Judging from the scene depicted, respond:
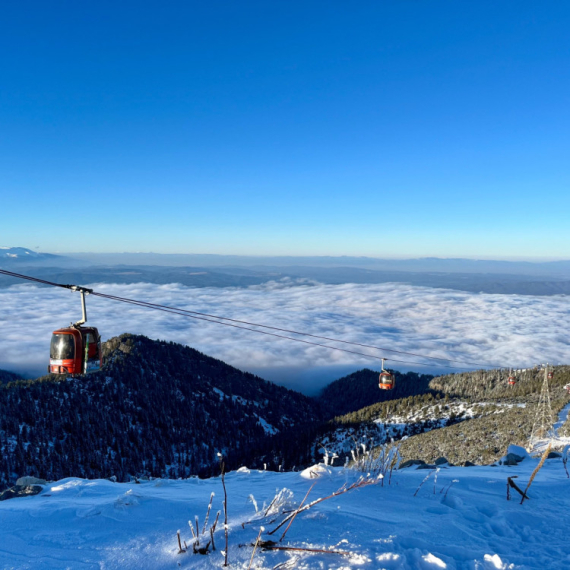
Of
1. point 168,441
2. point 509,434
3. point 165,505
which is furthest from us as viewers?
point 168,441

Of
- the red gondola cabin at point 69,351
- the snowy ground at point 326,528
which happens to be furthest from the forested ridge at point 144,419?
the snowy ground at point 326,528

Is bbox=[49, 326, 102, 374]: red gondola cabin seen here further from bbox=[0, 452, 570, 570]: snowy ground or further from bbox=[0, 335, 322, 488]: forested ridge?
bbox=[0, 335, 322, 488]: forested ridge

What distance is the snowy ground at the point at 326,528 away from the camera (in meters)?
3.13

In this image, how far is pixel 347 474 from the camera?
596cm

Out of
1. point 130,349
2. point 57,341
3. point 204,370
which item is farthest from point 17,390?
point 57,341

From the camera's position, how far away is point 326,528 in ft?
11.8

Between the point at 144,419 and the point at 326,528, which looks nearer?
the point at 326,528

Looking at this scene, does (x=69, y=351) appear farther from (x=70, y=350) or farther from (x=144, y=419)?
(x=144, y=419)

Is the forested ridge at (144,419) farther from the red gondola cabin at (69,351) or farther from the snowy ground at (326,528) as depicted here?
the snowy ground at (326,528)

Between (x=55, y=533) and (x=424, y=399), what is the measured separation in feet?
429

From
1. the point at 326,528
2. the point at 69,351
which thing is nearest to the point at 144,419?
the point at 69,351

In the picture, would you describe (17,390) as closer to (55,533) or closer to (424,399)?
(424,399)

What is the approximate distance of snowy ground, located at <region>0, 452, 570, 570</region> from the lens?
3.13 metres

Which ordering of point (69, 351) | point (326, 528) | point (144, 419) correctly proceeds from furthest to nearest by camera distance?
point (144, 419), point (69, 351), point (326, 528)
